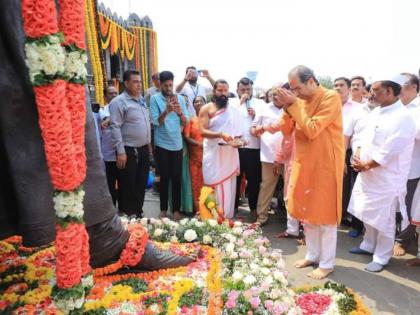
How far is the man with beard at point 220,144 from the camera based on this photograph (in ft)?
16.2

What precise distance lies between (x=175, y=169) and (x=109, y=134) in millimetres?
1093

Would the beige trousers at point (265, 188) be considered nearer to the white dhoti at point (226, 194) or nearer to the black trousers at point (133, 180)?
the white dhoti at point (226, 194)

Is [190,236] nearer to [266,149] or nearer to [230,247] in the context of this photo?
[230,247]

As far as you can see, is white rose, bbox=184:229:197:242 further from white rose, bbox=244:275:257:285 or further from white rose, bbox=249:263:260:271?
white rose, bbox=244:275:257:285

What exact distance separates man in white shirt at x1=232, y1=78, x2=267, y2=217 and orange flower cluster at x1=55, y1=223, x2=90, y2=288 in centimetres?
371

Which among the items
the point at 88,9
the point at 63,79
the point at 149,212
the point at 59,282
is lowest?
the point at 149,212

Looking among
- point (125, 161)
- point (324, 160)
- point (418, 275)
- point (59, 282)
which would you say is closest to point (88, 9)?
point (125, 161)

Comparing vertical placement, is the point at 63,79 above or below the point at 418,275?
above

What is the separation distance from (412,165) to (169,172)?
3.26 metres

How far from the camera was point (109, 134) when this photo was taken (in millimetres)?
5164

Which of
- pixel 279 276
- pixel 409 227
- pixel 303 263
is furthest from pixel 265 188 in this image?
pixel 279 276

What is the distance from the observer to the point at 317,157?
3.53 metres

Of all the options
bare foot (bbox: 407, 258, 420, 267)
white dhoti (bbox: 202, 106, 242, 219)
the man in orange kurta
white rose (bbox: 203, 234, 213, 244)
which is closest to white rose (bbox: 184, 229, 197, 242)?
white rose (bbox: 203, 234, 213, 244)

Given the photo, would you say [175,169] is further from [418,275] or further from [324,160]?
[418,275]
